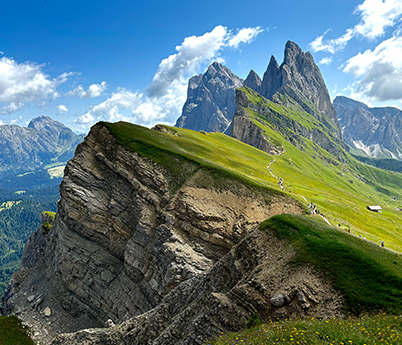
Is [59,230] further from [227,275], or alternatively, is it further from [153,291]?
[227,275]

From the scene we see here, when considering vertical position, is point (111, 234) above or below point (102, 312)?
above

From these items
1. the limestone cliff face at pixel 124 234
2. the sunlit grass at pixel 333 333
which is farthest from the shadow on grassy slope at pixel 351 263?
the limestone cliff face at pixel 124 234

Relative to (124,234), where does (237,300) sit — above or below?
above

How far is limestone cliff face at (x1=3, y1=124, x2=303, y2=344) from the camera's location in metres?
48.8

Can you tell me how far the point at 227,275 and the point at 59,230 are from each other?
Result: 56.7 m

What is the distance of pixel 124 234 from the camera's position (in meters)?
58.9

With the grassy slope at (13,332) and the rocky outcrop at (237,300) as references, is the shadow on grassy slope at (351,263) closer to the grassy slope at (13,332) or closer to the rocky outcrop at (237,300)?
the rocky outcrop at (237,300)

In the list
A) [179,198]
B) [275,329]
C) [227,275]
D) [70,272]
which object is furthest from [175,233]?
[275,329]

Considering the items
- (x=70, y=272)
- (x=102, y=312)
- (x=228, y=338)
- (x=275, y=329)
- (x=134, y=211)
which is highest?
(x=134, y=211)

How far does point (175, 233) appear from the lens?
49.9 m

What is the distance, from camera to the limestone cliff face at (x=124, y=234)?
4884 centimetres

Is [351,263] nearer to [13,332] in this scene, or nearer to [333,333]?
[333,333]

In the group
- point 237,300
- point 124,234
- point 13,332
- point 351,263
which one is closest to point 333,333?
point 237,300

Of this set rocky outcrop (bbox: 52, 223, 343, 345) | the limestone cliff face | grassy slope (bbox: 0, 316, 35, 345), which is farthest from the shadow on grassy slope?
grassy slope (bbox: 0, 316, 35, 345)
